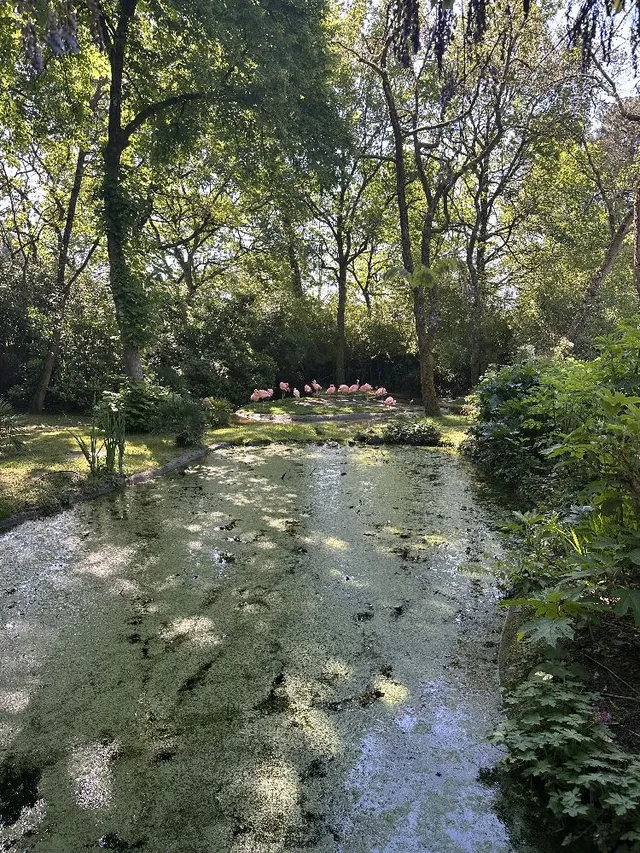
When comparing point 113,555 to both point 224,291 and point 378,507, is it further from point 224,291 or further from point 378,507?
point 224,291

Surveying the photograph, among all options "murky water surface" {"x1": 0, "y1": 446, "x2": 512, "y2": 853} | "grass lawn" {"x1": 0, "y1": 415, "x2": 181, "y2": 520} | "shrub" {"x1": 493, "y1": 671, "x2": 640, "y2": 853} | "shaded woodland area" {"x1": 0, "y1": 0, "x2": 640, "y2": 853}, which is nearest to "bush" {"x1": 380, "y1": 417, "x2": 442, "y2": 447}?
"shaded woodland area" {"x1": 0, "y1": 0, "x2": 640, "y2": 853}

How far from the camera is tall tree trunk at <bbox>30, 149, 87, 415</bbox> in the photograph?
32.7 feet

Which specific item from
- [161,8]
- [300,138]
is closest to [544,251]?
[300,138]

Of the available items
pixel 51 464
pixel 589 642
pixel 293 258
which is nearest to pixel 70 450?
pixel 51 464

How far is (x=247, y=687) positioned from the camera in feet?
7.05

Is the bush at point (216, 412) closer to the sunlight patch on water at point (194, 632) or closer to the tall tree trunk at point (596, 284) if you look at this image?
the sunlight patch on water at point (194, 632)

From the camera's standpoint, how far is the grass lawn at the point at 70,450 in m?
4.55

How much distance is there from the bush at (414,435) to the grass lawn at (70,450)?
0.73 feet

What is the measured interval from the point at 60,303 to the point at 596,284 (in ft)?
37.3

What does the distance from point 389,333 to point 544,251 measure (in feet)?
15.7

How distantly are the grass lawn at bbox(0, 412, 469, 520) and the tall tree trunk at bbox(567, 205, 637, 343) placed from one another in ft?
15.2

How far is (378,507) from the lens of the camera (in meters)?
4.69

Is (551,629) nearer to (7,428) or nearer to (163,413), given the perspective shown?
(7,428)

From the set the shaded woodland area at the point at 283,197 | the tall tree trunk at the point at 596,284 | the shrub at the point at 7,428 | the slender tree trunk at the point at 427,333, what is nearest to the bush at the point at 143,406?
the shaded woodland area at the point at 283,197
